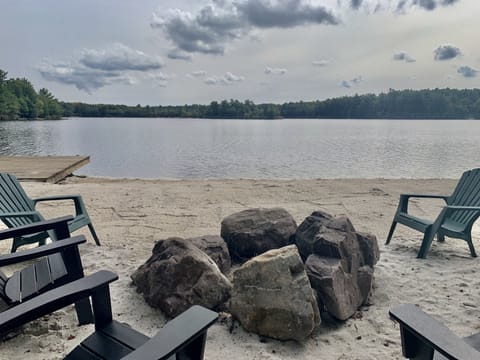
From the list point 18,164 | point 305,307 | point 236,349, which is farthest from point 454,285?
point 18,164

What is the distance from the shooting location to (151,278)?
256cm

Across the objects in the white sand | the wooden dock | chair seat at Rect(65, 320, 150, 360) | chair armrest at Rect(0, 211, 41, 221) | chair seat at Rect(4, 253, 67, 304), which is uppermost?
chair armrest at Rect(0, 211, 41, 221)

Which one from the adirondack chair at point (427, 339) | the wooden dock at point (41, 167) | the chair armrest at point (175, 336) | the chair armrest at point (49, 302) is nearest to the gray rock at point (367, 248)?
the adirondack chair at point (427, 339)

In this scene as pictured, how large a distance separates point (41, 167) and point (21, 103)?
6730cm

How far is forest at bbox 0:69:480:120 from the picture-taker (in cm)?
5578

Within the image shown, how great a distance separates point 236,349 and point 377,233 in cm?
318

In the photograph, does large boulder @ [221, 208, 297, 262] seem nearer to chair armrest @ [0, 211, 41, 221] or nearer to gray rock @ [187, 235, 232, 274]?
gray rock @ [187, 235, 232, 274]

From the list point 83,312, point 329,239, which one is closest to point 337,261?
point 329,239

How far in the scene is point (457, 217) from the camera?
372 cm

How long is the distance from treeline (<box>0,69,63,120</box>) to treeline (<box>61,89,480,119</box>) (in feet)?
32.1

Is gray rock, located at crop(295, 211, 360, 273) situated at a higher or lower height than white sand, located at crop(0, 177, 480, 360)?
higher

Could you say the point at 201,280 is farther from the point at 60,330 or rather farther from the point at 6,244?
the point at 6,244

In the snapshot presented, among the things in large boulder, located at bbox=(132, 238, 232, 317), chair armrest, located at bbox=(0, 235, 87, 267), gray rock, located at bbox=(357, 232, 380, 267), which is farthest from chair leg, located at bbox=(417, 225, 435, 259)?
chair armrest, located at bbox=(0, 235, 87, 267)

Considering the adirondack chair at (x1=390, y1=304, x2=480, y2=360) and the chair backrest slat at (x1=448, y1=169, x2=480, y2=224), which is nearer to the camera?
the adirondack chair at (x1=390, y1=304, x2=480, y2=360)
